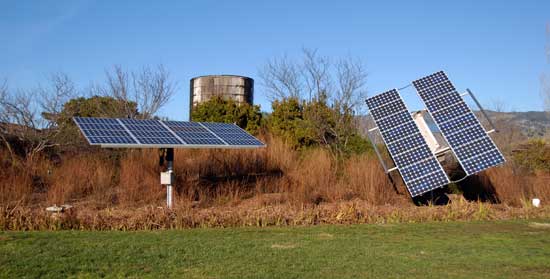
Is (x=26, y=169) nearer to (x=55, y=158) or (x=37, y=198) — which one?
(x=37, y=198)

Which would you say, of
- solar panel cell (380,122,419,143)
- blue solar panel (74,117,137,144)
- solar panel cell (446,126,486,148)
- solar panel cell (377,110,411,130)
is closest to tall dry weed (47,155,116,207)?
blue solar panel (74,117,137,144)

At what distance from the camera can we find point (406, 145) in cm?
1573

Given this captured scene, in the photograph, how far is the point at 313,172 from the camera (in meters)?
16.1

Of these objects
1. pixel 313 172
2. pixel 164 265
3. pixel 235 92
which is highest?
pixel 235 92

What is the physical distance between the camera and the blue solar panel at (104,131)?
12.5 metres

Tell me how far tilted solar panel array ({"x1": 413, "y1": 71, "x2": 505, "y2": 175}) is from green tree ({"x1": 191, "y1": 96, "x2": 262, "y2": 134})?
24.1 feet

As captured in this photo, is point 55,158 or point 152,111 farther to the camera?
point 152,111

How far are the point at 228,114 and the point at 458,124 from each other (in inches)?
369

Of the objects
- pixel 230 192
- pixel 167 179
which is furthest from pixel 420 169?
pixel 167 179

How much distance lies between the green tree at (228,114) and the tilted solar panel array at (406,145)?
616cm

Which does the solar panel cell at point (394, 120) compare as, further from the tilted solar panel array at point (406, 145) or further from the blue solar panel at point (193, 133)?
the blue solar panel at point (193, 133)

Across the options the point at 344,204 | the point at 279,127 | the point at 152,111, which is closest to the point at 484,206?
the point at 344,204

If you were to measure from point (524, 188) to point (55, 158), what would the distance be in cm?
1377

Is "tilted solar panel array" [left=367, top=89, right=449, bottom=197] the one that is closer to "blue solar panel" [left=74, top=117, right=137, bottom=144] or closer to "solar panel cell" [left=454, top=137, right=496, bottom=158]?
"solar panel cell" [left=454, top=137, right=496, bottom=158]
